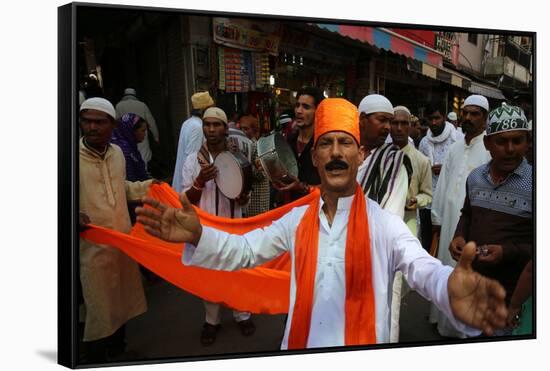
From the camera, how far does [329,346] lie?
453 cm

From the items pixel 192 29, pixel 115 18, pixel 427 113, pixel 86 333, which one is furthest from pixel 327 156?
pixel 86 333

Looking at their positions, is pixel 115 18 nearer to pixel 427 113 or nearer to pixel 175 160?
pixel 175 160

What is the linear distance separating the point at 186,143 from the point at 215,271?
84 centimetres

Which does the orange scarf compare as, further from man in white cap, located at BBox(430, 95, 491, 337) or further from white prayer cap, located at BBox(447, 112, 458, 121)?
white prayer cap, located at BBox(447, 112, 458, 121)

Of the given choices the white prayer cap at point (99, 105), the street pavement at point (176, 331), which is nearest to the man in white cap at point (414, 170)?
the street pavement at point (176, 331)

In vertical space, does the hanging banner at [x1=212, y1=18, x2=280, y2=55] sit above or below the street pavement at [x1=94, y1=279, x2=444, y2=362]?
above

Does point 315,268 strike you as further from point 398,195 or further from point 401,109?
point 401,109

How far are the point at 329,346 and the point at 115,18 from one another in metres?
2.54

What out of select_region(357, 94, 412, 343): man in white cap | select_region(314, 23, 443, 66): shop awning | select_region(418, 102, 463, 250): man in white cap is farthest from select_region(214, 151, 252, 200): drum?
select_region(418, 102, 463, 250): man in white cap

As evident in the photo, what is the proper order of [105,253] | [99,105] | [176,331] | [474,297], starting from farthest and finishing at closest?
[474,297], [176,331], [105,253], [99,105]

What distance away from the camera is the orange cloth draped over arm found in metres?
4.22

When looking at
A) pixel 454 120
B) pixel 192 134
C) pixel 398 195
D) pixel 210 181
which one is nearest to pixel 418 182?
pixel 398 195

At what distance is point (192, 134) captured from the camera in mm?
4250

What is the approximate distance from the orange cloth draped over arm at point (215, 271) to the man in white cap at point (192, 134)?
12 cm
